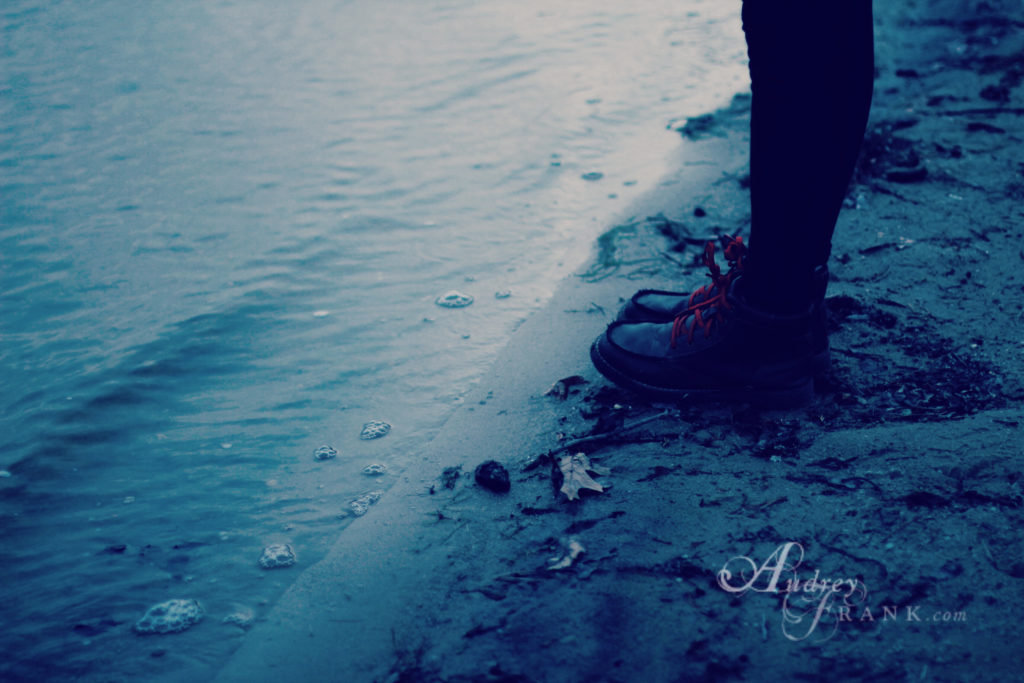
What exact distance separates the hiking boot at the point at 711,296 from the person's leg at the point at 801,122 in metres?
0.06

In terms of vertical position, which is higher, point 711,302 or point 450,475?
point 711,302

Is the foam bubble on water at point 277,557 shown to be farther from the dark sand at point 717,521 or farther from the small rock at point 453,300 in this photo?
the small rock at point 453,300

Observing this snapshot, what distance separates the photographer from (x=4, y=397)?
2303 millimetres

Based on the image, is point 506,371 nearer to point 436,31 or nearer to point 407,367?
point 407,367

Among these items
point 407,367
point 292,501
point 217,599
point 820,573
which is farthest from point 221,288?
point 820,573

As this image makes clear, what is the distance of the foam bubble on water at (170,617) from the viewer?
4.91ft

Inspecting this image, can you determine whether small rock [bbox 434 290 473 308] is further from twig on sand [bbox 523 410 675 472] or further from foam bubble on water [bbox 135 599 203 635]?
foam bubble on water [bbox 135 599 203 635]

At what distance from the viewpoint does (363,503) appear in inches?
71.6

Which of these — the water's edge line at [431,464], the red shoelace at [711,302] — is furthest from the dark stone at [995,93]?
the red shoelace at [711,302]

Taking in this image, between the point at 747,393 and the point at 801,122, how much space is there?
0.68m

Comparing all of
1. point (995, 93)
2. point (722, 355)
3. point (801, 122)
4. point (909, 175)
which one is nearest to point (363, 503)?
point (722, 355)

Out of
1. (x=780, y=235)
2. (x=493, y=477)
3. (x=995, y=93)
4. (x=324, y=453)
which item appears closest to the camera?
(x=780, y=235)

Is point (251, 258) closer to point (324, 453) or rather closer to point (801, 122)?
point (324, 453)

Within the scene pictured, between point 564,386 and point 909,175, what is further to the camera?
point 909,175
